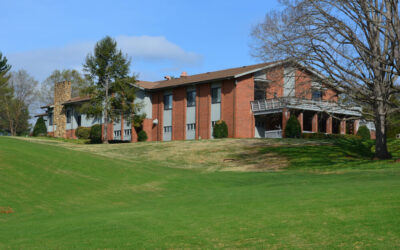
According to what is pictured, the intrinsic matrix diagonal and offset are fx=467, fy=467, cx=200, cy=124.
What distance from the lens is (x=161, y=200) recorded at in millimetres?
17906

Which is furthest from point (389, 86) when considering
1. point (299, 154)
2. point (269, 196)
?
point (269, 196)

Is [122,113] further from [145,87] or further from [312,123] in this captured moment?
[312,123]

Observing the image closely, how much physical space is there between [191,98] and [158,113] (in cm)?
534

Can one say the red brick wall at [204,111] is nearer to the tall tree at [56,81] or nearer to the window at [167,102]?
the window at [167,102]

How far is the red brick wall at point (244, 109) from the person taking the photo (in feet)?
150

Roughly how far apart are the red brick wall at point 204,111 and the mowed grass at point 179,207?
18.0m

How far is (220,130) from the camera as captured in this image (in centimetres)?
4550

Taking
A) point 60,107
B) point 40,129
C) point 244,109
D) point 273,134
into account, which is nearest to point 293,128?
point 273,134

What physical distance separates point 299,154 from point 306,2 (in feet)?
43.4

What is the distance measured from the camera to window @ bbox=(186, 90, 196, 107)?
49853mm

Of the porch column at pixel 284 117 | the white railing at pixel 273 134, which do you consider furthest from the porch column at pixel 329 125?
the white railing at pixel 273 134

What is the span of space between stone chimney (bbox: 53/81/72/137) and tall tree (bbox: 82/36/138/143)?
52.0ft

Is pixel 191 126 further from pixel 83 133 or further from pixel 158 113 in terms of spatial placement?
pixel 83 133

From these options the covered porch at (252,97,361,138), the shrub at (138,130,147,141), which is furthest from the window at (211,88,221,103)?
the shrub at (138,130,147,141)
